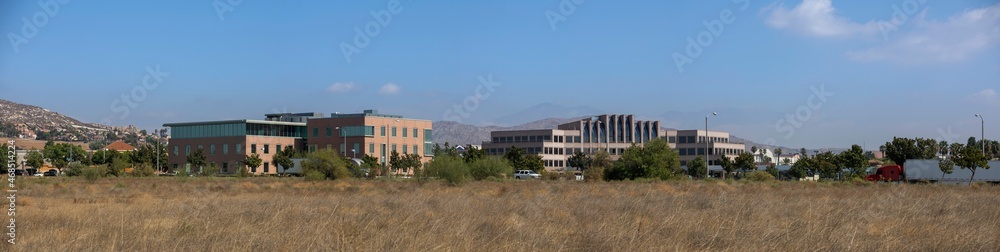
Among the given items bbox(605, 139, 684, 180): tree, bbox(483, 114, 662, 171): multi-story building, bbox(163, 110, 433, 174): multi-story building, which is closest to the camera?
bbox(605, 139, 684, 180): tree

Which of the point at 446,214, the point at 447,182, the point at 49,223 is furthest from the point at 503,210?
the point at 447,182

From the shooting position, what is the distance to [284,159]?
346ft

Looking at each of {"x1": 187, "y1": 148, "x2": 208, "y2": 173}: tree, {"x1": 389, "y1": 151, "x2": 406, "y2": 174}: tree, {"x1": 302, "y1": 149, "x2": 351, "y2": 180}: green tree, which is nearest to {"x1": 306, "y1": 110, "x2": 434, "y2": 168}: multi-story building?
{"x1": 389, "y1": 151, "x2": 406, "y2": 174}: tree

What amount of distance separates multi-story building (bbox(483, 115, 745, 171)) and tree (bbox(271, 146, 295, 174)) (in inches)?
2123

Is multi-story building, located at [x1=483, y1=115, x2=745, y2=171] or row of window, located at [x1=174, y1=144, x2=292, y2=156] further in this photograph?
multi-story building, located at [x1=483, y1=115, x2=745, y2=171]

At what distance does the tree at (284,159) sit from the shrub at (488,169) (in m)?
36.2

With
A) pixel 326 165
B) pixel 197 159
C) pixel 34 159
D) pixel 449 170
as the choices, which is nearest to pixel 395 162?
pixel 197 159

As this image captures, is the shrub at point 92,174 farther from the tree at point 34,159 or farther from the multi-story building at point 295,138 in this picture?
the tree at point 34,159

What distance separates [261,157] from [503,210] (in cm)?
10248

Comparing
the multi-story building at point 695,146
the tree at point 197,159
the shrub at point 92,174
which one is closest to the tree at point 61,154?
the tree at point 197,159

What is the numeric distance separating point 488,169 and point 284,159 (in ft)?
127

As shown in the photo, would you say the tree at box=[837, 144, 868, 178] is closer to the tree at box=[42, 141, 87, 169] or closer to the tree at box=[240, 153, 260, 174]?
the tree at box=[240, 153, 260, 174]

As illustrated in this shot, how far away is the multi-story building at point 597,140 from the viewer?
162 m

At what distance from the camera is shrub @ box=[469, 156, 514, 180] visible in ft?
247
